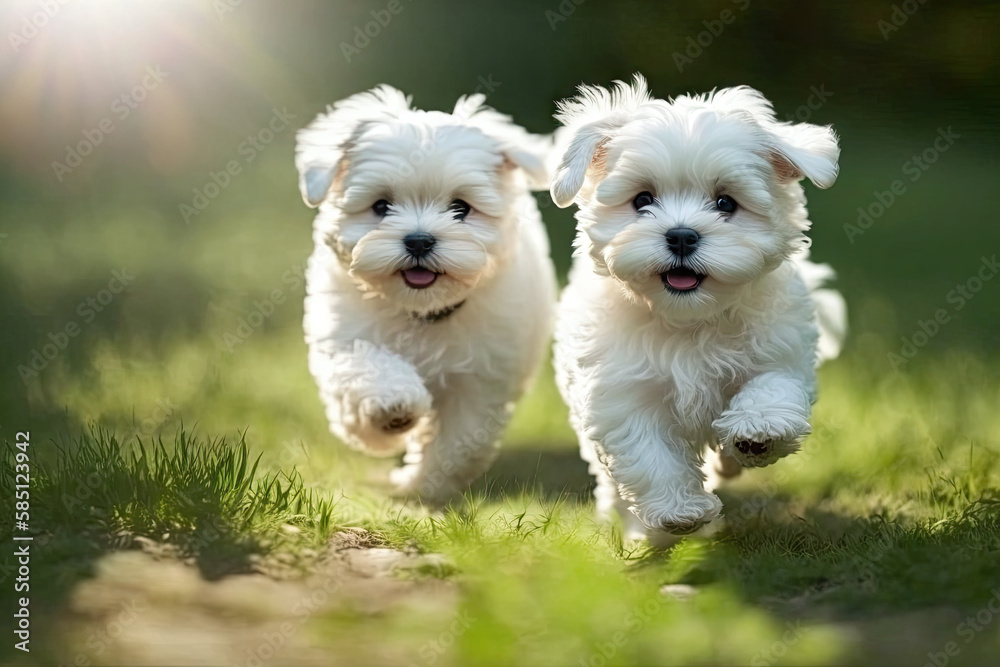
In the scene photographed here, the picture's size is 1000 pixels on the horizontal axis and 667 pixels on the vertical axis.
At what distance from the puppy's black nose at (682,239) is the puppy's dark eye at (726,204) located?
0.22 metres

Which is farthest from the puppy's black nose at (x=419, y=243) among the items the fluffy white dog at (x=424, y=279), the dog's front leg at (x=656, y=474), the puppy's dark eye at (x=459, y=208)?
the dog's front leg at (x=656, y=474)

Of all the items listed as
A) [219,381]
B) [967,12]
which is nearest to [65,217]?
[219,381]

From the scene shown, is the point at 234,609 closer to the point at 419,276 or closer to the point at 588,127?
the point at 419,276

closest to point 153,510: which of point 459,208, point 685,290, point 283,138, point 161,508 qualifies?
point 161,508

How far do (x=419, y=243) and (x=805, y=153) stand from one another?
1.47m

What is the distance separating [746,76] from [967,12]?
68.4 inches

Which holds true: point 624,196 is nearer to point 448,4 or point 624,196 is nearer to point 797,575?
point 797,575

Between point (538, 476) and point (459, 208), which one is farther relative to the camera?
point (538, 476)

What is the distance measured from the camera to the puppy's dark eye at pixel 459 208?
4.55 metres

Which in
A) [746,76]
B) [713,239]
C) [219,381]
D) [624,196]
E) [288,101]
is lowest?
[713,239]

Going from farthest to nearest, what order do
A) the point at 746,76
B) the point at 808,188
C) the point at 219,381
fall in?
1. the point at 808,188
2. the point at 746,76
3. the point at 219,381

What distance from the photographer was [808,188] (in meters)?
9.66

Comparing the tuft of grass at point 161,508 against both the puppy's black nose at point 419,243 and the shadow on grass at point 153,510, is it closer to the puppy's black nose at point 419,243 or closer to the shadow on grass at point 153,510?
the shadow on grass at point 153,510

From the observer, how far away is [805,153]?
3.93 m
